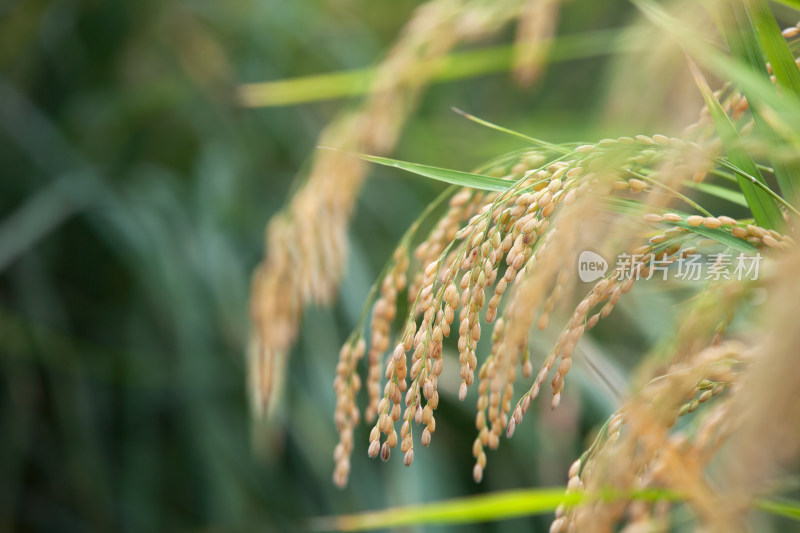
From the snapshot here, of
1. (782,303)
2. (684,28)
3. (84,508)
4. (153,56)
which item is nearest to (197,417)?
(84,508)

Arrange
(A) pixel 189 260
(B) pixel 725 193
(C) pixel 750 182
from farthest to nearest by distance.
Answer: (A) pixel 189 260
(B) pixel 725 193
(C) pixel 750 182

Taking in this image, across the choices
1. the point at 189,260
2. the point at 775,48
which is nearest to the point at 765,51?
the point at 775,48

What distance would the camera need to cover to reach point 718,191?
580 mm

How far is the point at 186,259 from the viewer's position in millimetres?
1447

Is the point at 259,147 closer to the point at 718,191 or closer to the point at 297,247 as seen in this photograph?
the point at 297,247

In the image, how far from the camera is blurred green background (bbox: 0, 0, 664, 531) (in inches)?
53.3

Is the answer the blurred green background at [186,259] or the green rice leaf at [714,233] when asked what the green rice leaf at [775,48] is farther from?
the blurred green background at [186,259]

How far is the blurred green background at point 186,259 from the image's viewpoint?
1.35 meters

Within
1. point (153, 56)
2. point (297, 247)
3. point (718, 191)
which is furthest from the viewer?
point (153, 56)

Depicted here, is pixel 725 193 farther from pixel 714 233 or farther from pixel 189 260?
pixel 189 260

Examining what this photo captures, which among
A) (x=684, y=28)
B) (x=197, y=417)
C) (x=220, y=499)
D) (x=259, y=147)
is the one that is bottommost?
(x=220, y=499)

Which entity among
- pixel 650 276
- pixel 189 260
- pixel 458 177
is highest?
pixel 189 260

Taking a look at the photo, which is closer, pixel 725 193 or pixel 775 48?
pixel 775 48

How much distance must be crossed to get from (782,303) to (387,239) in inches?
52.5
